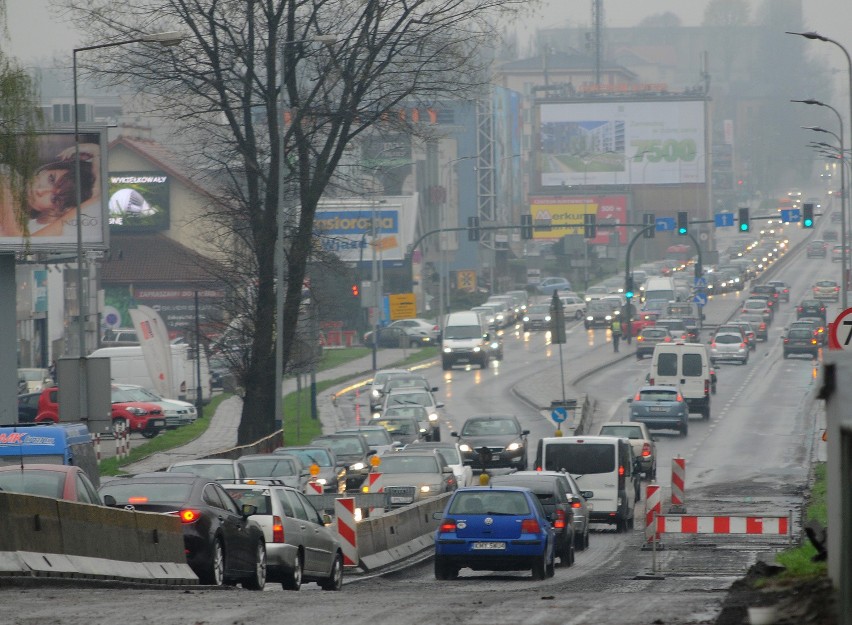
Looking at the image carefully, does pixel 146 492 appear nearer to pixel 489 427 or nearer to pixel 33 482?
pixel 33 482

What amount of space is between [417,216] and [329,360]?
2985 cm

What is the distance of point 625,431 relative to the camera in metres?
38.2

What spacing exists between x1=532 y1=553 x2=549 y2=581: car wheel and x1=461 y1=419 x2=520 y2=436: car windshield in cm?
1836

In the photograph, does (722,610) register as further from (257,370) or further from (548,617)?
(257,370)

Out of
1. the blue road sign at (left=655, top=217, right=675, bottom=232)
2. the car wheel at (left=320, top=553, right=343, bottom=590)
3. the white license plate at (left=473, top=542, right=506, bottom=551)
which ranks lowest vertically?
the car wheel at (left=320, top=553, right=343, bottom=590)

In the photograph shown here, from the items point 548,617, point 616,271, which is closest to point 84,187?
point 548,617

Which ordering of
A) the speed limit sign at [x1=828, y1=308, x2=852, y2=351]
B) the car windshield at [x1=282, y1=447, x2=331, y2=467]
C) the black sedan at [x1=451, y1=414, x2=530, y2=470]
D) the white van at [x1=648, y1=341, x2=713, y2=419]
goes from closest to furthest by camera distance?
the speed limit sign at [x1=828, y1=308, x2=852, y2=351] < the car windshield at [x1=282, y1=447, x2=331, y2=467] < the black sedan at [x1=451, y1=414, x2=530, y2=470] < the white van at [x1=648, y1=341, x2=713, y2=419]

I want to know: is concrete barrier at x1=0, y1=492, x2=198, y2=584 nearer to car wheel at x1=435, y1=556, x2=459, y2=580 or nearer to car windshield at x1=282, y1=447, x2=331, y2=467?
car wheel at x1=435, y1=556, x2=459, y2=580

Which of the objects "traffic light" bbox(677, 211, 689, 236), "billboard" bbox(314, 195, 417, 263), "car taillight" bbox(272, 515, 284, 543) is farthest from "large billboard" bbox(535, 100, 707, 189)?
"car taillight" bbox(272, 515, 284, 543)

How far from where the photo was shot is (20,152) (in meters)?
28.6

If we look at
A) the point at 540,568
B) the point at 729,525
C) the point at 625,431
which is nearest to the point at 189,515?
the point at 540,568

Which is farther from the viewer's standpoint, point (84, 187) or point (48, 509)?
point (84, 187)

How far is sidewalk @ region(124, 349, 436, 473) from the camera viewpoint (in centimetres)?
3944

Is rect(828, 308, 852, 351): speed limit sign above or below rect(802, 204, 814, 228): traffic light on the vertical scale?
below
